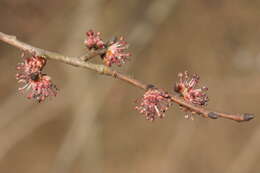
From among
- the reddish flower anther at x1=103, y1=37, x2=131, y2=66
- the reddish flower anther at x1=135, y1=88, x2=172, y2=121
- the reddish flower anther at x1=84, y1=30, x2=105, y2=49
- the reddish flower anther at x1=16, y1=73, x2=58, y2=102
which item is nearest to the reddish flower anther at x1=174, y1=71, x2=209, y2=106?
the reddish flower anther at x1=135, y1=88, x2=172, y2=121

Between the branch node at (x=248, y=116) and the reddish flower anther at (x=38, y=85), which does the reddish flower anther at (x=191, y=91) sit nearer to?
the branch node at (x=248, y=116)

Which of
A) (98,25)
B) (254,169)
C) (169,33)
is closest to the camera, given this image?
(98,25)

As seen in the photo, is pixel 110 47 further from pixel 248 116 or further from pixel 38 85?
pixel 248 116

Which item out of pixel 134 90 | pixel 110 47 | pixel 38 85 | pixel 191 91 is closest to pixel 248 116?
pixel 191 91

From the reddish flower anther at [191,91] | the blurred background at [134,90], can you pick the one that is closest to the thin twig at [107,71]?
the reddish flower anther at [191,91]

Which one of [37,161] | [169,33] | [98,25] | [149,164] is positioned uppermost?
[169,33]

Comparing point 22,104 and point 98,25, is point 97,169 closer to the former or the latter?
point 22,104

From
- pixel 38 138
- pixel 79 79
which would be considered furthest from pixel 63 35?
pixel 38 138
